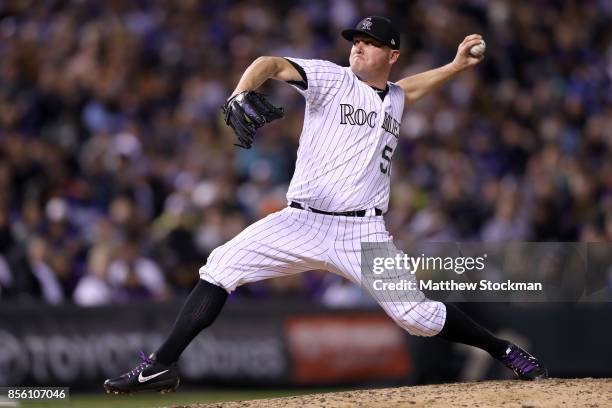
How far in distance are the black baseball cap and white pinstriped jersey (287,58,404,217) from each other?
0.84 feet

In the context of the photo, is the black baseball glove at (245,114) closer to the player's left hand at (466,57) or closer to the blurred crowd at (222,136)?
the player's left hand at (466,57)

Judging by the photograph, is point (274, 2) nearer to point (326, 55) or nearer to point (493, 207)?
point (326, 55)

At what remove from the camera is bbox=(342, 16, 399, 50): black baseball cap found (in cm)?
599

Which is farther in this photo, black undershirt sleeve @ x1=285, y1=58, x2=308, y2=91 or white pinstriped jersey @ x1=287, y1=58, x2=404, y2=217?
white pinstriped jersey @ x1=287, y1=58, x2=404, y2=217

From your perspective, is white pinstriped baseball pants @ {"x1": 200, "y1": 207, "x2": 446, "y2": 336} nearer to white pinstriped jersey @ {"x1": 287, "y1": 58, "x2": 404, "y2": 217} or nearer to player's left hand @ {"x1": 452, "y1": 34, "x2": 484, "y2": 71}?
white pinstriped jersey @ {"x1": 287, "y1": 58, "x2": 404, "y2": 217}

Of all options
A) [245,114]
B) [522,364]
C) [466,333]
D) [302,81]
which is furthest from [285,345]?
[245,114]

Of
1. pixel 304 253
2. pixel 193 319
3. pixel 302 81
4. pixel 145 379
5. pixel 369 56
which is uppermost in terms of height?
pixel 369 56

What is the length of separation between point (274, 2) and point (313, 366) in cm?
631

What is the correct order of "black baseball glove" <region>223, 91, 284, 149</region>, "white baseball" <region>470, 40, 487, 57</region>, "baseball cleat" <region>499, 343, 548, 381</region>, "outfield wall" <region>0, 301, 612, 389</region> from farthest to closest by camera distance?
"outfield wall" <region>0, 301, 612, 389</region> → "white baseball" <region>470, 40, 487, 57</region> → "baseball cleat" <region>499, 343, 548, 381</region> → "black baseball glove" <region>223, 91, 284, 149</region>

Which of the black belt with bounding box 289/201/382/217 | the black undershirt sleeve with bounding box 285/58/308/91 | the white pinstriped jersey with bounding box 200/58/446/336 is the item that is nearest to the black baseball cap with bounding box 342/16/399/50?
the white pinstriped jersey with bounding box 200/58/446/336

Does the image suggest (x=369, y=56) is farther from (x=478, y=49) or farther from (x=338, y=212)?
(x=338, y=212)

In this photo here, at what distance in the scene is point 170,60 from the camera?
526 inches

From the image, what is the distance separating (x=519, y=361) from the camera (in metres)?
6.31

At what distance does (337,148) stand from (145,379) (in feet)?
5.04
